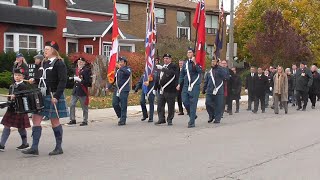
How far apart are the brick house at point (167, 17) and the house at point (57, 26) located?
2799 millimetres

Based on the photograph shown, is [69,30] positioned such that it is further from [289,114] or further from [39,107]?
[39,107]

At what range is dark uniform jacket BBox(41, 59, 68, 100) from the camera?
8336mm

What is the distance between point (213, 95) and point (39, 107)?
6.73 m

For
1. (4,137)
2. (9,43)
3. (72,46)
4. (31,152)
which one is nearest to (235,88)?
(4,137)

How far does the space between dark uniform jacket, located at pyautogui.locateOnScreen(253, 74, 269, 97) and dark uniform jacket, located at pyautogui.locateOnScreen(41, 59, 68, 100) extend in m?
10.6

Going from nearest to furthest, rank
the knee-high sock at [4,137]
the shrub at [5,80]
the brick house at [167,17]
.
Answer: the knee-high sock at [4,137], the shrub at [5,80], the brick house at [167,17]

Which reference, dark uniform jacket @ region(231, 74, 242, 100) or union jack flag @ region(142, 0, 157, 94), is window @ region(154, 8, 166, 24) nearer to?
dark uniform jacket @ region(231, 74, 242, 100)

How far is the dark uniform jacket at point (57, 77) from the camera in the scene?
8.34 meters

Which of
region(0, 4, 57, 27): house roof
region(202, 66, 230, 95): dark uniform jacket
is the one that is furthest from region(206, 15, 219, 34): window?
region(202, 66, 230, 95): dark uniform jacket

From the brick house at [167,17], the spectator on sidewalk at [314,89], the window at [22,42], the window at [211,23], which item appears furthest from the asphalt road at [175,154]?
the window at [211,23]

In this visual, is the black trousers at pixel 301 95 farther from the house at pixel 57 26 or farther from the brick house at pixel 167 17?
the brick house at pixel 167 17

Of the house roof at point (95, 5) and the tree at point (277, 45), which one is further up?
the house roof at point (95, 5)

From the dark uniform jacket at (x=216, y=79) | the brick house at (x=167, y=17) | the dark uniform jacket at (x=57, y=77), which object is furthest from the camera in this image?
the brick house at (x=167, y=17)

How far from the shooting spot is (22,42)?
27.6 meters
